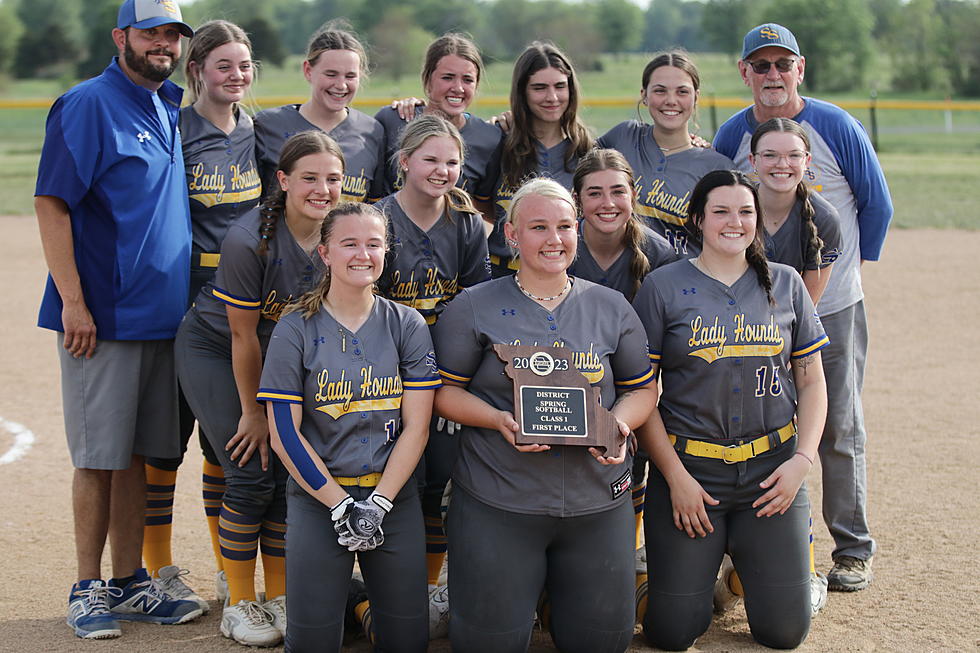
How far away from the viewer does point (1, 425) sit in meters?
7.12

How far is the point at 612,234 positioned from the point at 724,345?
63 cm

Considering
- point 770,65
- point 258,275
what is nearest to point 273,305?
point 258,275

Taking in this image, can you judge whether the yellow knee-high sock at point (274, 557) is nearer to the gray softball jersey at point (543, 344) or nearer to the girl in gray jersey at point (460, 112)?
the gray softball jersey at point (543, 344)

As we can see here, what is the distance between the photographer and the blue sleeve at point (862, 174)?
468cm

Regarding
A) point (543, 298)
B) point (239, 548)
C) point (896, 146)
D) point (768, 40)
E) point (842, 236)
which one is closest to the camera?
point (543, 298)

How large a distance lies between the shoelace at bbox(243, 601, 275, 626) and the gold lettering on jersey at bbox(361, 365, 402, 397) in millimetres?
1046

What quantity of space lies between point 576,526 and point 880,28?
82.0 meters

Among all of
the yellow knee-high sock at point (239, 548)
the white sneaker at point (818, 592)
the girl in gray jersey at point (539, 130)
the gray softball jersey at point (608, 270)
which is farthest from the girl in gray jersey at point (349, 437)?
the white sneaker at point (818, 592)

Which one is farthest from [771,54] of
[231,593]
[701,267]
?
[231,593]

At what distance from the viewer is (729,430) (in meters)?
3.90

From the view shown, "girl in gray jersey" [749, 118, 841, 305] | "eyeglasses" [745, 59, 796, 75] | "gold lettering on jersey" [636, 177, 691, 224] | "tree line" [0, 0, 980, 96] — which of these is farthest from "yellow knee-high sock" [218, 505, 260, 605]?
"tree line" [0, 0, 980, 96]

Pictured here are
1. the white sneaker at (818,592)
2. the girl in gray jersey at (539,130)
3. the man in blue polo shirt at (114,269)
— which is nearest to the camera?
the man in blue polo shirt at (114,269)

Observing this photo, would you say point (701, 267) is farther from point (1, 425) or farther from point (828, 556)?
point (1, 425)

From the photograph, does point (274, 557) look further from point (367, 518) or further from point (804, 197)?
point (804, 197)
